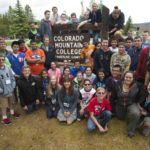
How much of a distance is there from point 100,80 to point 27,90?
2.23 m

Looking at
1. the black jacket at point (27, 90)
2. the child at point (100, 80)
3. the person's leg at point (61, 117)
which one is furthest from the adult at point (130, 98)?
the black jacket at point (27, 90)

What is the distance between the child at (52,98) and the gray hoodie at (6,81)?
110 centimetres

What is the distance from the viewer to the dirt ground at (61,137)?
5.66 m

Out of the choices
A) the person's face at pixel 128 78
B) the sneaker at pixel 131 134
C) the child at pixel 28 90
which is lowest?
the sneaker at pixel 131 134

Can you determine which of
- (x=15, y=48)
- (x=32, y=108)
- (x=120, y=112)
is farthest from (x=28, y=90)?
(x=120, y=112)

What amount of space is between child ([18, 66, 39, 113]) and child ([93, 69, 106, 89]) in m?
1.83

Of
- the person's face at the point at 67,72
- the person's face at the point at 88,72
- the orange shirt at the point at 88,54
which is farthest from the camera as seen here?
the orange shirt at the point at 88,54

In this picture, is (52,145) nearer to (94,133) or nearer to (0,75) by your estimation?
(94,133)

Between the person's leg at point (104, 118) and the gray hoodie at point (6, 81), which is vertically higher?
the gray hoodie at point (6, 81)

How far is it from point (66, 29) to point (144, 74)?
335 cm

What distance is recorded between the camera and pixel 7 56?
23.4ft

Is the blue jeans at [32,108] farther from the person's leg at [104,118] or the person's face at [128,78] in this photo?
the person's face at [128,78]

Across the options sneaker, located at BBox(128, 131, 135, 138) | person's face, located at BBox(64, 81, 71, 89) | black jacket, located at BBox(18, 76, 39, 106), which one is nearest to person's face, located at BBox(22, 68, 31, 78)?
black jacket, located at BBox(18, 76, 39, 106)

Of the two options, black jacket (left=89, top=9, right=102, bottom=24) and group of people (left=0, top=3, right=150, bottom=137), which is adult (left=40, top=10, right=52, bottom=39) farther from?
black jacket (left=89, top=9, right=102, bottom=24)
